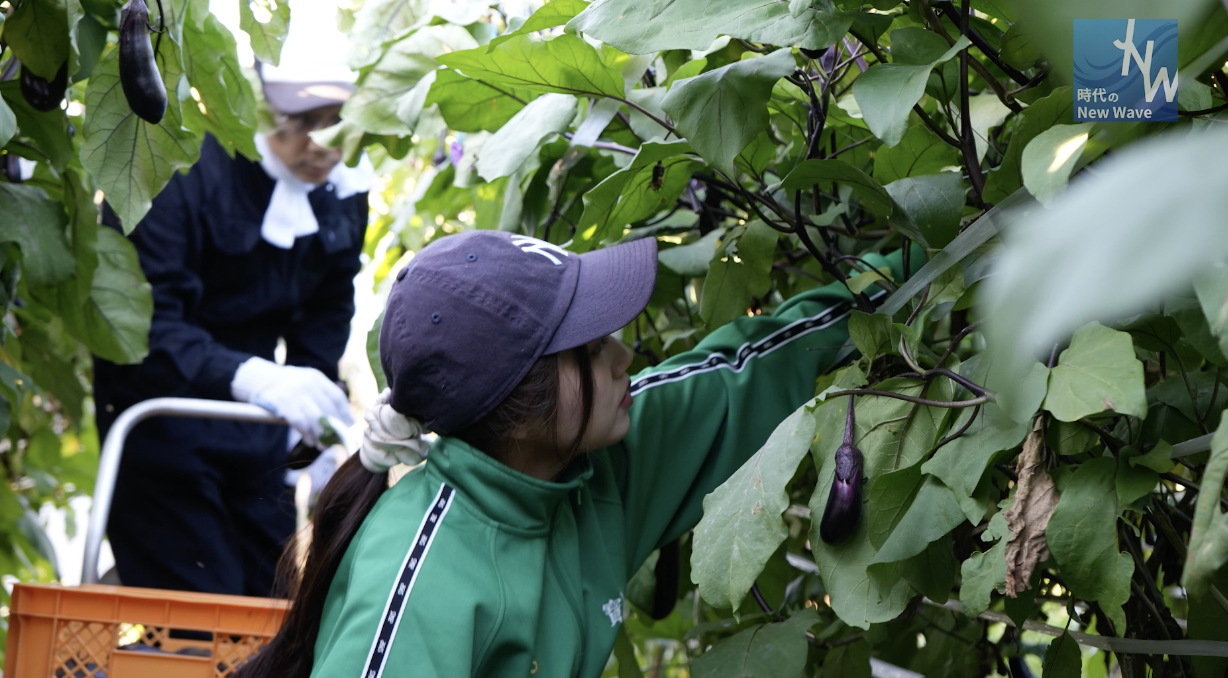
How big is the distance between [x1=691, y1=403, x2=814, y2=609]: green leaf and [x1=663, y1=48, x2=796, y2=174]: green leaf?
0.21 m

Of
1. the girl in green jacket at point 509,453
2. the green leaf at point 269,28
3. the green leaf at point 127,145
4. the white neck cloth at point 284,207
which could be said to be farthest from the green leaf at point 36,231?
the white neck cloth at point 284,207

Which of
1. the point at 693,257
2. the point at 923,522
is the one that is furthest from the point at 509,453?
the point at 923,522

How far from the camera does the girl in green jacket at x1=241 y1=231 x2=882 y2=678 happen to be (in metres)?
0.93

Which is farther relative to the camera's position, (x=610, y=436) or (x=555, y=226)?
(x=555, y=226)

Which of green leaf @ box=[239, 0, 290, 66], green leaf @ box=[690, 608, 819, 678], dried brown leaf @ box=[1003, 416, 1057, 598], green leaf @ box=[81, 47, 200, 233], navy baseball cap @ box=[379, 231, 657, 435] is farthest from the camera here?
green leaf @ box=[239, 0, 290, 66]

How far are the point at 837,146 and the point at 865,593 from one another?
50cm

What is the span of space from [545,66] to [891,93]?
0.37m

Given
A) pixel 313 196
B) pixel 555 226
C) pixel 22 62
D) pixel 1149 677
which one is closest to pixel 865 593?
pixel 1149 677

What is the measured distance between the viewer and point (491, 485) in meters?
1.01

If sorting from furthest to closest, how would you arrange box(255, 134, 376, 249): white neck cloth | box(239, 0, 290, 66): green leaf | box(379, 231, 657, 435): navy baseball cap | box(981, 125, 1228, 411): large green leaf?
box(255, 134, 376, 249): white neck cloth, box(239, 0, 290, 66): green leaf, box(379, 231, 657, 435): navy baseball cap, box(981, 125, 1228, 411): large green leaf

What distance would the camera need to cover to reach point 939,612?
1195mm

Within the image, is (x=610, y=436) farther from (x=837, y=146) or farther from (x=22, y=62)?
(x=22, y=62)

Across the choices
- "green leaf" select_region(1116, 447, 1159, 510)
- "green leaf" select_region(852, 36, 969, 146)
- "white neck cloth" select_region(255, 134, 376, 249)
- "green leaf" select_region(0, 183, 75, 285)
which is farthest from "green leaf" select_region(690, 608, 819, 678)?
"white neck cloth" select_region(255, 134, 376, 249)

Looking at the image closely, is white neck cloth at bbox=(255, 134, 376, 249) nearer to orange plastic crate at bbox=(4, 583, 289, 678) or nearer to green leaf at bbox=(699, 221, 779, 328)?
orange plastic crate at bbox=(4, 583, 289, 678)
